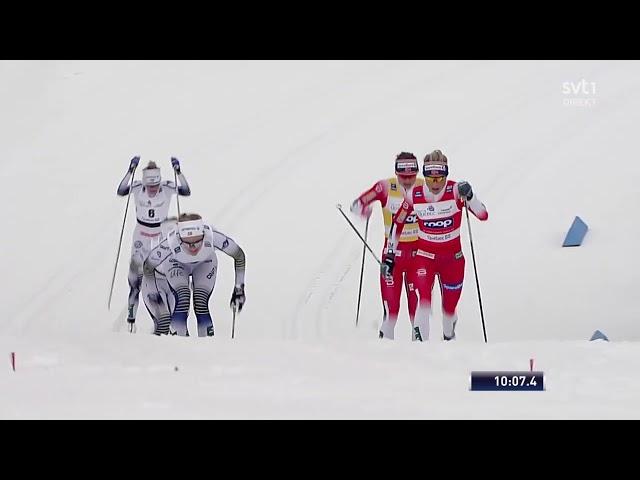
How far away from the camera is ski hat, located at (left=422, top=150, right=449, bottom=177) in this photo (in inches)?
322

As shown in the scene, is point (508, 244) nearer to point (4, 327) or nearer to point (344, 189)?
point (344, 189)

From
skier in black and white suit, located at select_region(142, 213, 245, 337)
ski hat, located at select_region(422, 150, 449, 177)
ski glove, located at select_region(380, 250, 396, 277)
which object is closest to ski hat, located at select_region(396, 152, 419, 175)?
ski hat, located at select_region(422, 150, 449, 177)

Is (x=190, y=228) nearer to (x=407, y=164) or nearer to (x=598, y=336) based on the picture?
(x=407, y=164)

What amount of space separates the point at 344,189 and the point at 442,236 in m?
0.65

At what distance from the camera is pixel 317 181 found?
8.71 m

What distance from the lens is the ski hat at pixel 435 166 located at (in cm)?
819

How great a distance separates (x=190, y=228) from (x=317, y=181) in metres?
0.87


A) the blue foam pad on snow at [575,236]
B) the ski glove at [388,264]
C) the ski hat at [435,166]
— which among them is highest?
the ski hat at [435,166]

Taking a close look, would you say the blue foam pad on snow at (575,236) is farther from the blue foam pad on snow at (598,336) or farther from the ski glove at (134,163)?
the ski glove at (134,163)

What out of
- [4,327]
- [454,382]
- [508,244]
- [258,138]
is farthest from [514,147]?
[4,327]

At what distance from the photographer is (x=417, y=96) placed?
859cm

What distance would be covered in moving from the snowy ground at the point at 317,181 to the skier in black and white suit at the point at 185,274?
0.07 m

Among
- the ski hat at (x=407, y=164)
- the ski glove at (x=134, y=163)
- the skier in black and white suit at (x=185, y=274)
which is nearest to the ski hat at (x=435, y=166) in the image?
the ski hat at (x=407, y=164)

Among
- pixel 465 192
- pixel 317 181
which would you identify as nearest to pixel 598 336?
pixel 465 192
